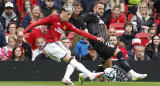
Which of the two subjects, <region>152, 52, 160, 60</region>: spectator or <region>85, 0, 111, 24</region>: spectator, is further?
<region>85, 0, 111, 24</region>: spectator

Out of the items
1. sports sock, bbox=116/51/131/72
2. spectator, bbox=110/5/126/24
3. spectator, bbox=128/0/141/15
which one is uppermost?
spectator, bbox=128/0/141/15

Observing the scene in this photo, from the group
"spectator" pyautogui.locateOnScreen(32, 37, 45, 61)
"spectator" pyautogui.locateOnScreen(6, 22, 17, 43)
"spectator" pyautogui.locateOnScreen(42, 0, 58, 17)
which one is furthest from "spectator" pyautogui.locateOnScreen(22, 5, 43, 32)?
"spectator" pyautogui.locateOnScreen(32, 37, 45, 61)

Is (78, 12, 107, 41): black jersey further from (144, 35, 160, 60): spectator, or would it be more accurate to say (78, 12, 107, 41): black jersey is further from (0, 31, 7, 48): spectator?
(0, 31, 7, 48): spectator

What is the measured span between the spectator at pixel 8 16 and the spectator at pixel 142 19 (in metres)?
4.03

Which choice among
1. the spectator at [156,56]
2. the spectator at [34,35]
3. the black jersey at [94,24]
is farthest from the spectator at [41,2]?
the black jersey at [94,24]

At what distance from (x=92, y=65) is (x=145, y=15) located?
3939 mm

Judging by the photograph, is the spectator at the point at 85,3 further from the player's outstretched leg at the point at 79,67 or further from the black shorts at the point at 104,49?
the player's outstretched leg at the point at 79,67

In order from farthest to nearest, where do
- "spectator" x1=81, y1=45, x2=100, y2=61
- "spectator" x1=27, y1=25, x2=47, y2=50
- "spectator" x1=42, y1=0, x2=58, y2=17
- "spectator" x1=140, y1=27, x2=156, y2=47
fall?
"spectator" x1=42, y1=0, x2=58, y2=17
"spectator" x1=140, y1=27, x2=156, y2=47
"spectator" x1=27, y1=25, x2=47, y2=50
"spectator" x1=81, y1=45, x2=100, y2=61

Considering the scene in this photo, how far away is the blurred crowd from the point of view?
51.2 feet

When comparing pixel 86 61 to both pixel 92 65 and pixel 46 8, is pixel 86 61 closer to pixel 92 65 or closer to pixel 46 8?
pixel 92 65

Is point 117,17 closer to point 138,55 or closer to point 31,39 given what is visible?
point 138,55

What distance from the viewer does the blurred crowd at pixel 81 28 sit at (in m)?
15.6

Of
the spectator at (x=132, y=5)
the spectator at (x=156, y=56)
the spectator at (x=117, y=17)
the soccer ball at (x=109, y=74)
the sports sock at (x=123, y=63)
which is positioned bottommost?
the spectator at (x=156, y=56)

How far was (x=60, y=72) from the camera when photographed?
15016 millimetres
